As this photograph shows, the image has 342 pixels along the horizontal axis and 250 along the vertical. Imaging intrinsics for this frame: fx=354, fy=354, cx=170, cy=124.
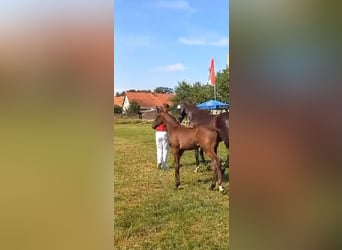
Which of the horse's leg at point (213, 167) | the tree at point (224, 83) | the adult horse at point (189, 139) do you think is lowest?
the horse's leg at point (213, 167)

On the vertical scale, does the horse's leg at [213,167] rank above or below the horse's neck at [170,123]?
below

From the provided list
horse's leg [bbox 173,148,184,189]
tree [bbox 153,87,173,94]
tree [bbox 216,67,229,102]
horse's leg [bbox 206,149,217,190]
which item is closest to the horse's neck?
horse's leg [bbox 173,148,184,189]

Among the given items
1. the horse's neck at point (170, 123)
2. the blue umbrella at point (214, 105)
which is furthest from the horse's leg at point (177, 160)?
the blue umbrella at point (214, 105)

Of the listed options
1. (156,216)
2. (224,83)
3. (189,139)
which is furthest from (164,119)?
(224,83)

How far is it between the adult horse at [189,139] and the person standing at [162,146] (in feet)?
0.75

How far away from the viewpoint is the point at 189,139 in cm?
424

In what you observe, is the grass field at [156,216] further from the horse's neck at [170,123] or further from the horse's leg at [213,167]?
the horse's neck at [170,123]

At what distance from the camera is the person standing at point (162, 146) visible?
4605 mm

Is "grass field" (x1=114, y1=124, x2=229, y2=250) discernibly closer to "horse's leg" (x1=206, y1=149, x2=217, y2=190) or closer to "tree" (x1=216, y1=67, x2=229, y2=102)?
"horse's leg" (x1=206, y1=149, x2=217, y2=190)

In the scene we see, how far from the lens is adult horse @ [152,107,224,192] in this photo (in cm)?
396

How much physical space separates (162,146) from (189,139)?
67 cm
